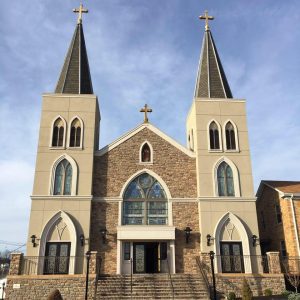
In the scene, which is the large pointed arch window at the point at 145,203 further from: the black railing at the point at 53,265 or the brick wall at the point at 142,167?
the black railing at the point at 53,265

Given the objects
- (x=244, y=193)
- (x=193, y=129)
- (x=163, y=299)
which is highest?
(x=193, y=129)

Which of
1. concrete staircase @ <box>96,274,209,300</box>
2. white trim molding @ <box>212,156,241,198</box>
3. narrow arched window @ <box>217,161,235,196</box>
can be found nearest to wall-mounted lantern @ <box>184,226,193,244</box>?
concrete staircase @ <box>96,274,209,300</box>

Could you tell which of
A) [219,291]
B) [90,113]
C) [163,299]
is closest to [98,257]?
[163,299]

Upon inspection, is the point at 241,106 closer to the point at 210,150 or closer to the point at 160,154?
the point at 210,150

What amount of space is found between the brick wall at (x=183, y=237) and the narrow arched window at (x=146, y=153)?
3035mm

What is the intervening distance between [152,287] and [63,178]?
7.50m

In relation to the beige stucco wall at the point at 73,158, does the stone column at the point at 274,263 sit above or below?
below

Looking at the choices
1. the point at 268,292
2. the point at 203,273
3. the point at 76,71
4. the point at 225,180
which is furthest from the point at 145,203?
the point at 76,71

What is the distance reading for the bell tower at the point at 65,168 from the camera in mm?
18531

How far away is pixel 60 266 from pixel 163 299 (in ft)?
18.2

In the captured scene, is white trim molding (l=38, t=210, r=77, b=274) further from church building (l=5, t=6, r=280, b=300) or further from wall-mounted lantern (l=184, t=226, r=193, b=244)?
wall-mounted lantern (l=184, t=226, r=193, b=244)

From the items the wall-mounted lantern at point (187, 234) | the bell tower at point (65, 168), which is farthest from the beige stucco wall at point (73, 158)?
the wall-mounted lantern at point (187, 234)

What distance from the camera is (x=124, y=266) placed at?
741 inches

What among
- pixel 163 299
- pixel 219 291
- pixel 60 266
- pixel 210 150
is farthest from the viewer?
pixel 210 150
